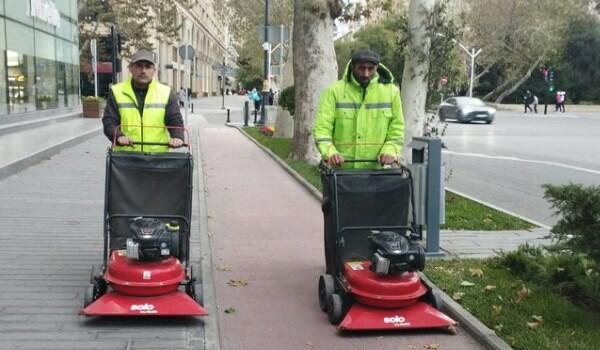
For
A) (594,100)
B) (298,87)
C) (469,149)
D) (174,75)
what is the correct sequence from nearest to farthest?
1. (298,87)
2. (469,149)
3. (594,100)
4. (174,75)

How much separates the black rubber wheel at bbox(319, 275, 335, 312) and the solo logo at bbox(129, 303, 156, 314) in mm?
1334

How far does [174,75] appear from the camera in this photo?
79188 mm

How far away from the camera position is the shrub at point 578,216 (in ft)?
16.1

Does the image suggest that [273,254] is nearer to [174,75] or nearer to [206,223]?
[206,223]

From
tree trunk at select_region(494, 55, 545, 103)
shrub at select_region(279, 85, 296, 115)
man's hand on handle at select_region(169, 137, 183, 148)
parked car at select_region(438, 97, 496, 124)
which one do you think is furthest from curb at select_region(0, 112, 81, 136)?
tree trunk at select_region(494, 55, 545, 103)

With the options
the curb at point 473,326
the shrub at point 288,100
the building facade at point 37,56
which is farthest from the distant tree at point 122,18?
the curb at point 473,326

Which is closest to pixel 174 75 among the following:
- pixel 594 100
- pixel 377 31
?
pixel 377 31

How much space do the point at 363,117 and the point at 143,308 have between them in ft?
7.42

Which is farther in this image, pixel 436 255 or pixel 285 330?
pixel 436 255

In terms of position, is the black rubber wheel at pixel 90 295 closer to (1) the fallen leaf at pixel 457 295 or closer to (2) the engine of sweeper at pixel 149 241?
(2) the engine of sweeper at pixel 149 241

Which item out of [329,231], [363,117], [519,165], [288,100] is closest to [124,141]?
[329,231]

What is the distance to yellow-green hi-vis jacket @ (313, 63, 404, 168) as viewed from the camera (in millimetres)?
5434

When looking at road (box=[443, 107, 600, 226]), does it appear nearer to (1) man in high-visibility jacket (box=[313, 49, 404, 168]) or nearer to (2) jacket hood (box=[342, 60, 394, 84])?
(1) man in high-visibility jacket (box=[313, 49, 404, 168])

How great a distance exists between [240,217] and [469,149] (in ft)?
43.0
